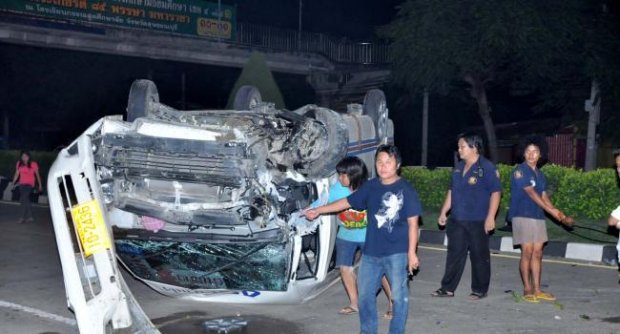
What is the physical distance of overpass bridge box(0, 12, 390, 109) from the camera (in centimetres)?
2698

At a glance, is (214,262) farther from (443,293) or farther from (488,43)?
(488,43)

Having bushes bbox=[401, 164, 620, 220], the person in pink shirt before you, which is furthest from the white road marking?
bushes bbox=[401, 164, 620, 220]

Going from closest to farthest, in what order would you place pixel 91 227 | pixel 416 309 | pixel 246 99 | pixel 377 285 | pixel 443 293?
pixel 91 227 → pixel 377 285 → pixel 416 309 → pixel 443 293 → pixel 246 99

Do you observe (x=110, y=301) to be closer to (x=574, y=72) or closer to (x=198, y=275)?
(x=198, y=275)

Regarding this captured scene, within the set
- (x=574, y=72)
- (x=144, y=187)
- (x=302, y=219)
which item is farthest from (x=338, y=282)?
(x=574, y=72)

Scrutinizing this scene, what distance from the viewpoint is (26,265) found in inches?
383

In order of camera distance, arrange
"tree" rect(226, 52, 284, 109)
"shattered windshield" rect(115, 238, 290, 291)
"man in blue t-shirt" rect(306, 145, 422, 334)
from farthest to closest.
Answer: "tree" rect(226, 52, 284, 109) → "shattered windshield" rect(115, 238, 290, 291) → "man in blue t-shirt" rect(306, 145, 422, 334)

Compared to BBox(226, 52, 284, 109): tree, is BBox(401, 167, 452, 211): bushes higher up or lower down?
lower down

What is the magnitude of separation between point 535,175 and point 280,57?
86.8 ft

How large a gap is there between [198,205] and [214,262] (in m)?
0.62

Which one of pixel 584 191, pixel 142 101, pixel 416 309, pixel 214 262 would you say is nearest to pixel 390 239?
pixel 214 262

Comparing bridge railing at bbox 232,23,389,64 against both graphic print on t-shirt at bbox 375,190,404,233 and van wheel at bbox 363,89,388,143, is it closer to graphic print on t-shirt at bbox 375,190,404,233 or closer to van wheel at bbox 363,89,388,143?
van wheel at bbox 363,89,388,143

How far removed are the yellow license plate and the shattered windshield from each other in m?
1.00

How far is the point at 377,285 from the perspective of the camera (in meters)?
5.74
